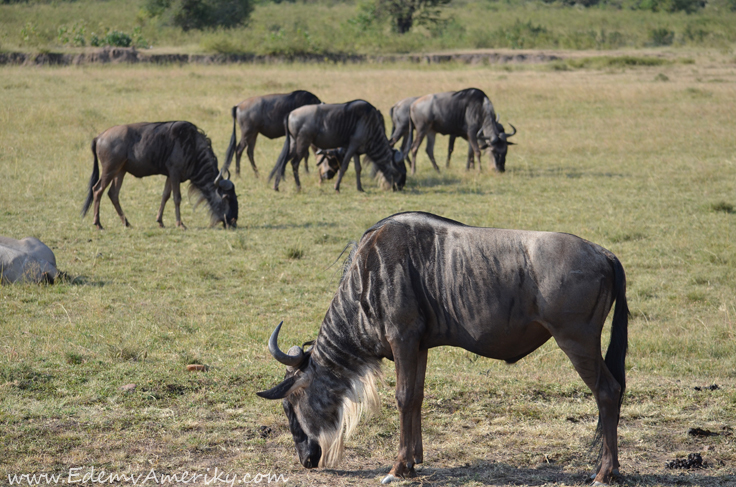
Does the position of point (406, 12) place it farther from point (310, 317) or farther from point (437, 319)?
point (437, 319)

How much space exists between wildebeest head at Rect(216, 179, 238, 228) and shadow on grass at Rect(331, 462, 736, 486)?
6461 millimetres

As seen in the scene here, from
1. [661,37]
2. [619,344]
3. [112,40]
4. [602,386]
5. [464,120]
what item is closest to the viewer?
[602,386]

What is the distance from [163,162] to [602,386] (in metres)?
7.31

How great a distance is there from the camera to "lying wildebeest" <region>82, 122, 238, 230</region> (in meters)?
9.34

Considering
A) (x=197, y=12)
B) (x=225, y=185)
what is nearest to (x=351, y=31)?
(x=197, y=12)

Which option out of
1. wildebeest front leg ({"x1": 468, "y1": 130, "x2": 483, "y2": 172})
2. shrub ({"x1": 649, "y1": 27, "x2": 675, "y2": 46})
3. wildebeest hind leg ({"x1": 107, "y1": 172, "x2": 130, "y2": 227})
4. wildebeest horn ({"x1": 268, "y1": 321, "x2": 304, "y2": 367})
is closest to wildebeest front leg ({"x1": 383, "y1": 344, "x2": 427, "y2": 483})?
wildebeest horn ({"x1": 268, "y1": 321, "x2": 304, "y2": 367})

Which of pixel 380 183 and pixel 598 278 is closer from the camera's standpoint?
pixel 598 278

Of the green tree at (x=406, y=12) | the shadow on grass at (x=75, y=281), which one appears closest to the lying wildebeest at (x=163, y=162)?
the shadow on grass at (x=75, y=281)

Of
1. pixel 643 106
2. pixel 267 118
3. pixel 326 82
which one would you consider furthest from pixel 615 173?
pixel 326 82

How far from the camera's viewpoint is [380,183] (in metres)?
12.8

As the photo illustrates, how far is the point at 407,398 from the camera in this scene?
11.8 feet

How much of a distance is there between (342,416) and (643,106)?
739 inches

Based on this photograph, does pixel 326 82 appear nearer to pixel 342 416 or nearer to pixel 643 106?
pixel 643 106

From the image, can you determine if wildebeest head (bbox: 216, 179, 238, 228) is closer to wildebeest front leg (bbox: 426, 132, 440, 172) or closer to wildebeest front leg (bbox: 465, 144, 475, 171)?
wildebeest front leg (bbox: 426, 132, 440, 172)
